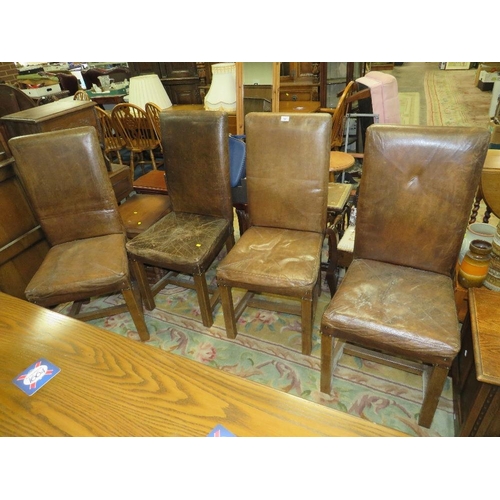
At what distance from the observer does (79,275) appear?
166 cm

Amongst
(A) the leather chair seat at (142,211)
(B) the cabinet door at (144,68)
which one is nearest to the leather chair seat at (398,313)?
(A) the leather chair seat at (142,211)

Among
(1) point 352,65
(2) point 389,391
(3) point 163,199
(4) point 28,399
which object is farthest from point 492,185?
(1) point 352,65

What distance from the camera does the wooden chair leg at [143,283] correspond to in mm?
1927

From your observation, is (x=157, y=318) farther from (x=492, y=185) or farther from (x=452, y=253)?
(x=492, y=185)

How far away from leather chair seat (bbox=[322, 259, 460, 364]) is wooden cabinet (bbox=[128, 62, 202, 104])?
→ 4.11 m

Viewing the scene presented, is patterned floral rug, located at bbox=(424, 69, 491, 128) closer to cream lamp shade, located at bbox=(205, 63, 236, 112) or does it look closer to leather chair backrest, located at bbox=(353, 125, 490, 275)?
cream lamp shade, located at bbox=(205, 63, 236, 112)

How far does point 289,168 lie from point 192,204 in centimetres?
67

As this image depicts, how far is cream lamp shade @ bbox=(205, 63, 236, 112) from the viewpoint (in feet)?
10.1

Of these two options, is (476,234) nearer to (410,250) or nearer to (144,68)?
(410,250)

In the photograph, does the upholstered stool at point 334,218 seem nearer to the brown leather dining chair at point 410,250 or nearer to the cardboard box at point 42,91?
the brown leather dining chair at point 410,250

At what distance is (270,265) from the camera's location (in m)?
1.59

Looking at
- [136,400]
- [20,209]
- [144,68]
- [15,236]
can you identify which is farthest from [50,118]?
[144,68]

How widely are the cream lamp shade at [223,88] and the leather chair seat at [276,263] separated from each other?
1.93 meters

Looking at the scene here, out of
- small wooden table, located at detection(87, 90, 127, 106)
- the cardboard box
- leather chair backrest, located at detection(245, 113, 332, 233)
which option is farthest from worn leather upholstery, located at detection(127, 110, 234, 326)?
the cardboard box
